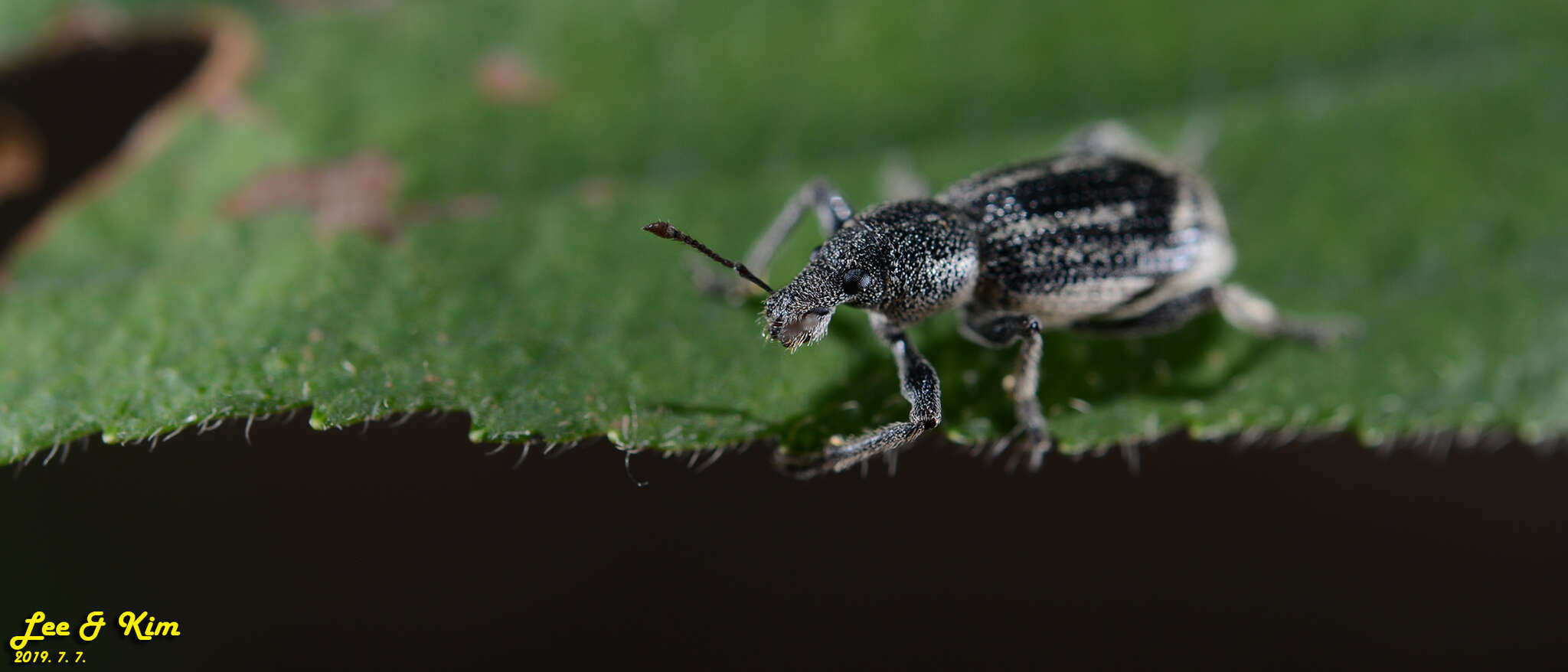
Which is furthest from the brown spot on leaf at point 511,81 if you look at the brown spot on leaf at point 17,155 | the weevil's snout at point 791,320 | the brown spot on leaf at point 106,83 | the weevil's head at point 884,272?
the brown spot on leaf at point 17,155

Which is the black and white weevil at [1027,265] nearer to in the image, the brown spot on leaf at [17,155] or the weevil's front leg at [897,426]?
the weevil's front leg at [897,426]

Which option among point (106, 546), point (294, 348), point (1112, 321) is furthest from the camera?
point (106, 546)

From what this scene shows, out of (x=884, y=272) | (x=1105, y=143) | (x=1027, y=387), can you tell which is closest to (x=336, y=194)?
(x=884, y=272)

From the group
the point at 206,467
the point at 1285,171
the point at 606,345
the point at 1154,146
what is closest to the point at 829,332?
the point at 606,345

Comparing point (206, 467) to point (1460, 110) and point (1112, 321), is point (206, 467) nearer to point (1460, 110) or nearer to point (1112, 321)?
point (1112, 321)

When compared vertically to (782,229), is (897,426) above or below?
below

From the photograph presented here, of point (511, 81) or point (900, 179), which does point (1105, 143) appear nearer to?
point (900, 179)

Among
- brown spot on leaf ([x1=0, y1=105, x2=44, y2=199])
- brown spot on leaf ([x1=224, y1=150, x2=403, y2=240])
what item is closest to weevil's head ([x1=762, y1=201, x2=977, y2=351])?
brown spot on leaf ([x1=224, y1=150, x2=403, y2=240])
